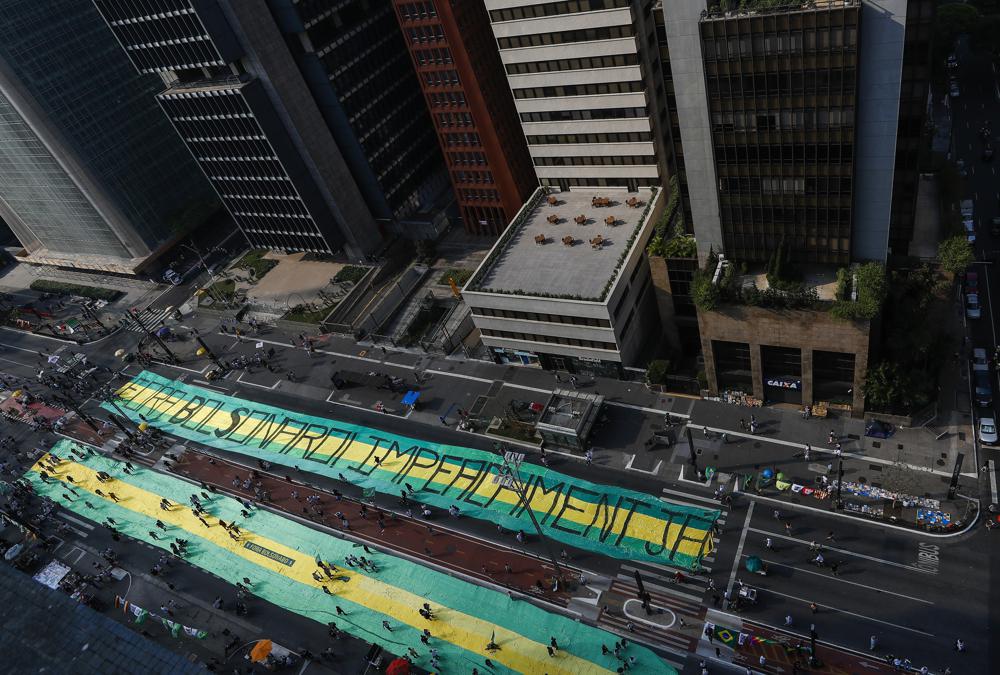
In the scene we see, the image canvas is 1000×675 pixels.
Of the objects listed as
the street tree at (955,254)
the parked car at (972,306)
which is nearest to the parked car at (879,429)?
the street tree at (955,254)

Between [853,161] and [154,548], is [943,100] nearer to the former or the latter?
[853,161]

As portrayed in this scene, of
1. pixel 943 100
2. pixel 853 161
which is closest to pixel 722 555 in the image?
pixel 853 161

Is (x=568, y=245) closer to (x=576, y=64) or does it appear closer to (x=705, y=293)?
(x=576, y=64)

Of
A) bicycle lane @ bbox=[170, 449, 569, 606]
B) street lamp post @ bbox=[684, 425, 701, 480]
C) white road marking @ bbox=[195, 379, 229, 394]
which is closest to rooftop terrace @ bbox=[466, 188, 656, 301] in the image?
street lamp post @ bbox=[684, 425, 701, 480]

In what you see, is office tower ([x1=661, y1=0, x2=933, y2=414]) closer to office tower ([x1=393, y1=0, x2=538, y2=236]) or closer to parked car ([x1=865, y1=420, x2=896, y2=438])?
parked car ([x1=865, y1=420, x2=896, y2=438])

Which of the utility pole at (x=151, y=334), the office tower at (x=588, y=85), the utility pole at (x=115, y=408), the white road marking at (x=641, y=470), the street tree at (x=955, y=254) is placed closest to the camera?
the street tree at (x=955, y=254)

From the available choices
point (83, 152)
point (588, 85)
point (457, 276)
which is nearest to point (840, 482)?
point (588, 85)

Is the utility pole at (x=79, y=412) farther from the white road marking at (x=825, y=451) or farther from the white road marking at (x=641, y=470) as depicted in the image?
the white road marking at (x=825, y=451)
